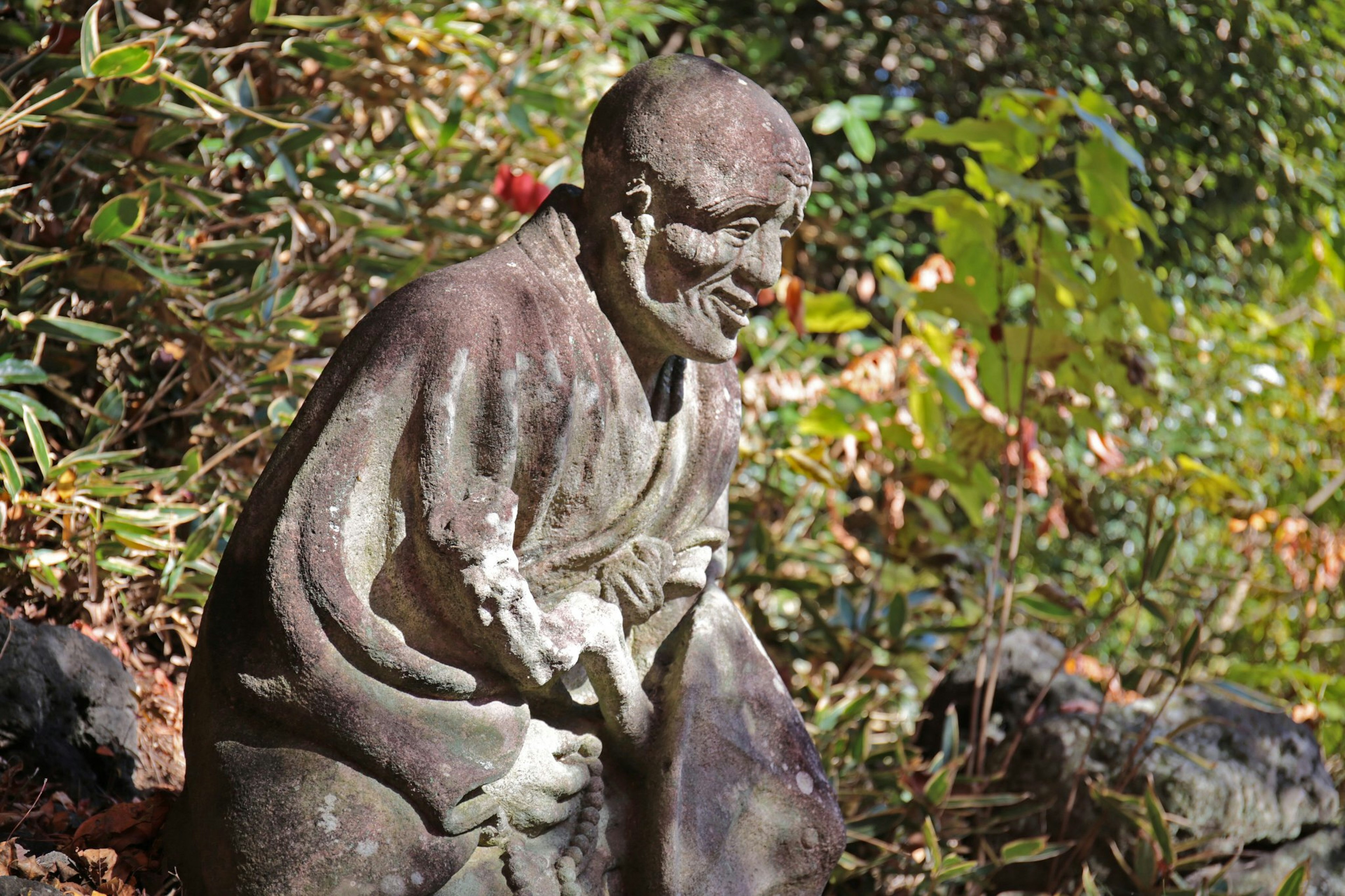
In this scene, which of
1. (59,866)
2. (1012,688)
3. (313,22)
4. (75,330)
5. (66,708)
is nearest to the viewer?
(59,866)

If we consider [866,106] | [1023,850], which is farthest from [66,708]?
[866,106]

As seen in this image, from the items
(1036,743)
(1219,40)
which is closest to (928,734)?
(1036,743)

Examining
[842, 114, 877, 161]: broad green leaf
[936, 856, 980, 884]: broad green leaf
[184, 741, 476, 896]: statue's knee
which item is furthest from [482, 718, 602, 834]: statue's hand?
[842, 114, 877, 161]: broad green leaf

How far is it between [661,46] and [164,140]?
3061 millimetres

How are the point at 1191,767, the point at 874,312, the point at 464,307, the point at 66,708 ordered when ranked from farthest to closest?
the point at 874,312 → the point at 1191,767 → the point at 66,708 → the point at 464,307

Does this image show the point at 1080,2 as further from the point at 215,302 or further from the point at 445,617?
the point at 445,617

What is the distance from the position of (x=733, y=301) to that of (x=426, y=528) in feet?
1.99

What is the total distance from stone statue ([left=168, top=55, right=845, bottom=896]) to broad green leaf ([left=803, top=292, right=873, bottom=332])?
1799mm

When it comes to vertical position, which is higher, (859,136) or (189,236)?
(859,136)

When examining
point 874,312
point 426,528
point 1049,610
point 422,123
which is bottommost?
point 874,312

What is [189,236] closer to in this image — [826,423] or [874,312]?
[826,423]

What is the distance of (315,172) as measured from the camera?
4055 mm

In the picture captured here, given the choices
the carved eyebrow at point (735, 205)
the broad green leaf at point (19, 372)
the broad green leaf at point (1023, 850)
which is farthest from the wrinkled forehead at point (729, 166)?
the broad green leaf at point (19, 372)

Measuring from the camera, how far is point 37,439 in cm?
274
